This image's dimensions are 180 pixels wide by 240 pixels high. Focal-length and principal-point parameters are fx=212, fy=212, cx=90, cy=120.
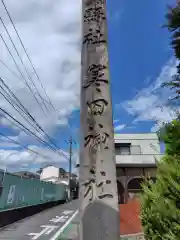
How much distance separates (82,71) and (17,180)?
9.34 meters

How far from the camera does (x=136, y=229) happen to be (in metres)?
7.02

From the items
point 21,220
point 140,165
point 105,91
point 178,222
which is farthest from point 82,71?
point 140,165

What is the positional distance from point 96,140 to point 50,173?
4754 centimetres

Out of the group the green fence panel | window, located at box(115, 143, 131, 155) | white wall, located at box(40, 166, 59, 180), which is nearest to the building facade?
window, located at box(115, 143, 131, 155)

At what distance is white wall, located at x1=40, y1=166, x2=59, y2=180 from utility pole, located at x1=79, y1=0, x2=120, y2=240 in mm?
46501

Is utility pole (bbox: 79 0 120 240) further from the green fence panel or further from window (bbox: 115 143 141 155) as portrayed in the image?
window (bbox: 115 143 141 155)

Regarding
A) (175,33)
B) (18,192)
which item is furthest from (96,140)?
(18,192)

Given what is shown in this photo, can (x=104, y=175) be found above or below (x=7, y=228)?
above

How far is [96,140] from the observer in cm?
244

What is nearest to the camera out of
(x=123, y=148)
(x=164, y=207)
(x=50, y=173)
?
(x=164, y=207)

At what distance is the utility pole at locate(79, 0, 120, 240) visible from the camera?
7.06ft

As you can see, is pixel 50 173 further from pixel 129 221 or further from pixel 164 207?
pixel 164 207

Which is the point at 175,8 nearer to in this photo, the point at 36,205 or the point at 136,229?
the point at 136,229

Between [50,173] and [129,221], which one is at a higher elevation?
[50,173]
